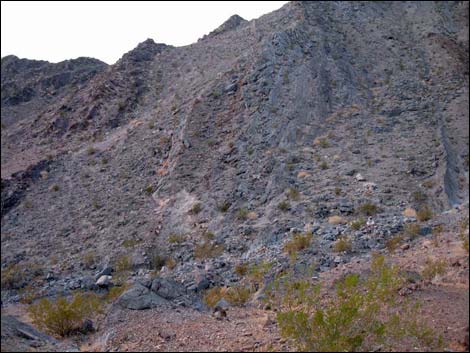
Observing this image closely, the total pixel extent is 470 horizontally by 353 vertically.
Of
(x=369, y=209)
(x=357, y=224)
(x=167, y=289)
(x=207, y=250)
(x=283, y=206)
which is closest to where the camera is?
(x=167, y=289)

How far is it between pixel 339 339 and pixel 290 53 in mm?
16292

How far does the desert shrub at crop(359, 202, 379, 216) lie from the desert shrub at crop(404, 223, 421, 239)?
1.60 metres

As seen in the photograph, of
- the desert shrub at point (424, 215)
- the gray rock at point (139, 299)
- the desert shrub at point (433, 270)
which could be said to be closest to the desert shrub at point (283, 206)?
the desert shrub at point (424, 215)

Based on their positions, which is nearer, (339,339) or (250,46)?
(339,339)

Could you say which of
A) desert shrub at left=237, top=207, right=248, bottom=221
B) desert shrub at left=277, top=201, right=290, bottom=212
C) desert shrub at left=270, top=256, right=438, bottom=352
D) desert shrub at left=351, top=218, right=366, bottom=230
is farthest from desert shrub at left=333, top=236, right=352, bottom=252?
desert shrub at left=237, top=207, right=248, bottom=221

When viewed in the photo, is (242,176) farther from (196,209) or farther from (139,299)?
(139,299)

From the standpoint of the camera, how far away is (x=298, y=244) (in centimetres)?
1116

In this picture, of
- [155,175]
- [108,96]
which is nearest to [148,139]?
[155,175]

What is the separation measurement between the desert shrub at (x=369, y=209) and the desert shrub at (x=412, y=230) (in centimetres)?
160

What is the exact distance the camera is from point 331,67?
21.4 meters

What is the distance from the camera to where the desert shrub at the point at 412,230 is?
34.9ft

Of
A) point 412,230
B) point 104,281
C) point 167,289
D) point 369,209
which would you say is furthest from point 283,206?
point 167,289

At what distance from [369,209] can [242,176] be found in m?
4.20

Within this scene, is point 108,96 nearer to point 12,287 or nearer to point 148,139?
point 148,139
